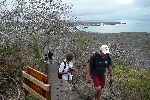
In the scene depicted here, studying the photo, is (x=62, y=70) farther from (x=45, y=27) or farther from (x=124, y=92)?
(x=45, y=27)

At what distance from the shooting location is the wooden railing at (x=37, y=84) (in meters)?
12.2

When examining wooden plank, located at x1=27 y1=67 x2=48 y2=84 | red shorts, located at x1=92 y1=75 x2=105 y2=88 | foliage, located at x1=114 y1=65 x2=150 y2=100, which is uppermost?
wooden plank, located at x1=27 y1=67 x2=48 y2=84

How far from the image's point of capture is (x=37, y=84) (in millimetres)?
12969

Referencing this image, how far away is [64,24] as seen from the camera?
24.8 meters

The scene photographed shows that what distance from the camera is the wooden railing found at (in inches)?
480

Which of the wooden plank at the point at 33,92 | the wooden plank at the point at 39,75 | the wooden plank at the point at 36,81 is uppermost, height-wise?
the wooden plank at the point at 39,75

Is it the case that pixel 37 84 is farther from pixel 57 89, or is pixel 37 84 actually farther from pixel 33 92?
pixel 57 89

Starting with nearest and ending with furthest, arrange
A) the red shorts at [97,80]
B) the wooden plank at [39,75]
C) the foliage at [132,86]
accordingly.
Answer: the wooden plank at [39,75], the red shorts at [97,80], the foliage at [132,86]

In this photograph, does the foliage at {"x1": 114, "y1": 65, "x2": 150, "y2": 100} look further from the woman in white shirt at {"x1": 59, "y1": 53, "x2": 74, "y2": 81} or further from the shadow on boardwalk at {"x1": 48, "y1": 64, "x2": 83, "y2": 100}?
the woman in white shirt at {"x1": 59, "y1": 53, "x2": 74, "y2": 81}

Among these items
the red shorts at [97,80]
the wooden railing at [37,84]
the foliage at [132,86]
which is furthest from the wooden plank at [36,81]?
the foliage at [132,86]

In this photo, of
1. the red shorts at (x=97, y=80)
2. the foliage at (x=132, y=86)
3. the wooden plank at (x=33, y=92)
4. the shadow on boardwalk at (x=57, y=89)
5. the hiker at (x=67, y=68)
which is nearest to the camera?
the wooden plank at (x=33, y=92)

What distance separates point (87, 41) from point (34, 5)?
3269 mm

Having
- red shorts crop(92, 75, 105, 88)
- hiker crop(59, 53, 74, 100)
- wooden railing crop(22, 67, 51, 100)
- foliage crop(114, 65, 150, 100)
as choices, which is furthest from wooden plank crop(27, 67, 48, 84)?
foliage crop(114, 65, 150, 100)

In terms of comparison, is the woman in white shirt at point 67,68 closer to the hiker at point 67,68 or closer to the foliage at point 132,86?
the hiker at point 67,68
